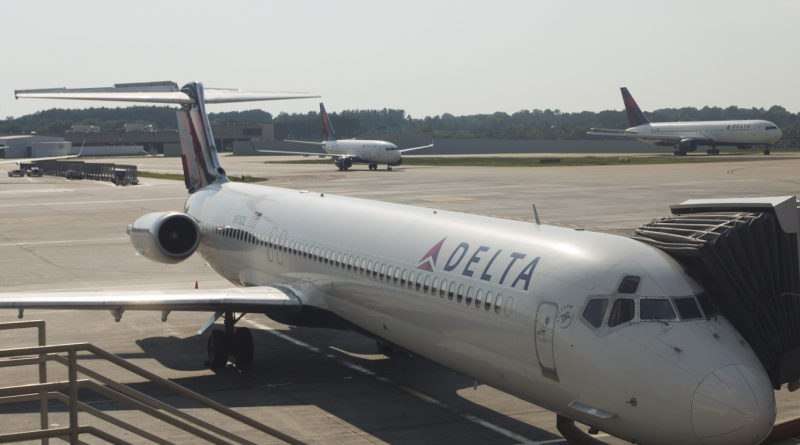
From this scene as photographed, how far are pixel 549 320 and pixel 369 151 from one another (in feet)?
243

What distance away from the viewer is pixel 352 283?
14.1 m

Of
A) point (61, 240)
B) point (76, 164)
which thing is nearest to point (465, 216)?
point (61, 240)

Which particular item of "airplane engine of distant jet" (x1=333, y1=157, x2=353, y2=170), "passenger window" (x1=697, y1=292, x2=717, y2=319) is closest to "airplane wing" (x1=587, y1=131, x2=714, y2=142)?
"airplane engine of distant jet" (x1=333, y1=157, x2=353, y2=170)

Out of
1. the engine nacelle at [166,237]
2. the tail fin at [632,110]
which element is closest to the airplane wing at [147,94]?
the engine nacelle at [166,237]

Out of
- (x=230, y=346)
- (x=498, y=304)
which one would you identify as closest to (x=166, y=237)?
(x=230, y=346)

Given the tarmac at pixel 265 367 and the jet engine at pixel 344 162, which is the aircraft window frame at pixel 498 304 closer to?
the tarmac at pixel 265 367

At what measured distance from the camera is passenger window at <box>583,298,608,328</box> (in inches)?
364

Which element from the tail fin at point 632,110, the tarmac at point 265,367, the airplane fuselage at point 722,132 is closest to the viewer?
Result: the tarmac at point 265,367

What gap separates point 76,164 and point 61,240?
53.7 metres

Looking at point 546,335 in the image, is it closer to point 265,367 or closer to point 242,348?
point 265,367

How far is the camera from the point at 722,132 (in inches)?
3553

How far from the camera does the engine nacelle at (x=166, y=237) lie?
18.6 metres

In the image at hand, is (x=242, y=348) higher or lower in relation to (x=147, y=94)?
lower

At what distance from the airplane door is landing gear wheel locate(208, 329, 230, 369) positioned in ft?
25.9
